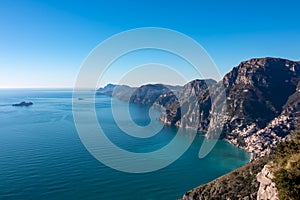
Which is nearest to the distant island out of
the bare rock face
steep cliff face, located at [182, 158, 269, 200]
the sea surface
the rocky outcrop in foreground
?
the sea surface

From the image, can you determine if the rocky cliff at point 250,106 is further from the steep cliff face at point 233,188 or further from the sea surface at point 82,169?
the steep cliff face at point 233,188

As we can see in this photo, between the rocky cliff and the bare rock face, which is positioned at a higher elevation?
the rocky cliff

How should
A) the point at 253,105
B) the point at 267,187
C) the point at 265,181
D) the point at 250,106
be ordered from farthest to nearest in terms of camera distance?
the point at 253,105 → the point at 250,106 → the point at 265,181 → the point at 267,187

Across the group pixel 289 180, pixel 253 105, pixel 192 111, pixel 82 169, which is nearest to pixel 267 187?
pixel 289 180

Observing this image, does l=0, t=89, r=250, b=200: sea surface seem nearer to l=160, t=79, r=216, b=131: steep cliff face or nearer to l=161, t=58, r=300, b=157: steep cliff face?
l=161, t=58, r=300, b=157: steep cliff face

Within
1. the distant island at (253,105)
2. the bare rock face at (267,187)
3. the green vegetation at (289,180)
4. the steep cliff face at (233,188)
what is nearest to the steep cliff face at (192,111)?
the distant island at (253,105)

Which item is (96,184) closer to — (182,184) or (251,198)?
(182,184)

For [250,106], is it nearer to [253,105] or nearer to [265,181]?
[253,105]

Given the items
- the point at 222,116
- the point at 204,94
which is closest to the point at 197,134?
the point at 222,116

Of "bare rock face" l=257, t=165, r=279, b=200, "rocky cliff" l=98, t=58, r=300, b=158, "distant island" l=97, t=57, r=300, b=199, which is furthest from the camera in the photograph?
"rocky cliff" l=98, t=58, r=300, b=158
